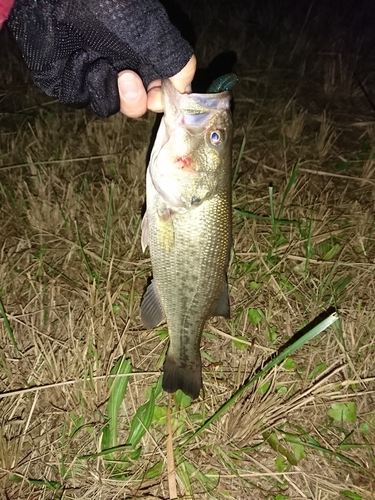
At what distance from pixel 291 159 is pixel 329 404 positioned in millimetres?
2020

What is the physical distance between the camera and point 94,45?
2014 millimetres

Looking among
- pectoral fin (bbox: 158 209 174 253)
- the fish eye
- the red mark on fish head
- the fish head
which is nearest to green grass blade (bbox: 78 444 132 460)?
pectoral fin (bbox: 158 209 174 253)

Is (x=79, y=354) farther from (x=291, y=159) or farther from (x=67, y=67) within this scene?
(x=291, y=159)

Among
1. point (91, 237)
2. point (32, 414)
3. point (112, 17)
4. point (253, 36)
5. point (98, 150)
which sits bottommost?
point (32, 414)

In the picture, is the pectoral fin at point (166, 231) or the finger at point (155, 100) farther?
the finger at point (155, 100)

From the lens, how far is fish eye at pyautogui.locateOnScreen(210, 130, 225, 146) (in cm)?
A: 183

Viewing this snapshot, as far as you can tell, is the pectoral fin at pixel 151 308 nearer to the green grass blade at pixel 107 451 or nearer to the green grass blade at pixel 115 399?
the green grass blade at pixel 115 399

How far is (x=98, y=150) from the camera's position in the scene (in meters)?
3.55

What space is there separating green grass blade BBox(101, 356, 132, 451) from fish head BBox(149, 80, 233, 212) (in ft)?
2.85

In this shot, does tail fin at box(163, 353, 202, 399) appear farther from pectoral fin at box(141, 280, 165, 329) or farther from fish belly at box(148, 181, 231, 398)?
pectoral fin at box(141, 280, 165, 329)

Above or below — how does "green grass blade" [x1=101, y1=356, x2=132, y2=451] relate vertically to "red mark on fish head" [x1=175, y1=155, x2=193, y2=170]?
below

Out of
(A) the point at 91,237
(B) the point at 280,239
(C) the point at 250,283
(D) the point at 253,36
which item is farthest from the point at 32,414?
(D) the point at 253,36

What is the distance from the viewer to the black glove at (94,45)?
170cm

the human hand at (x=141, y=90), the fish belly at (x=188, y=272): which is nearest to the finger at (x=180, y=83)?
the human hand at (x=141, y=90)
